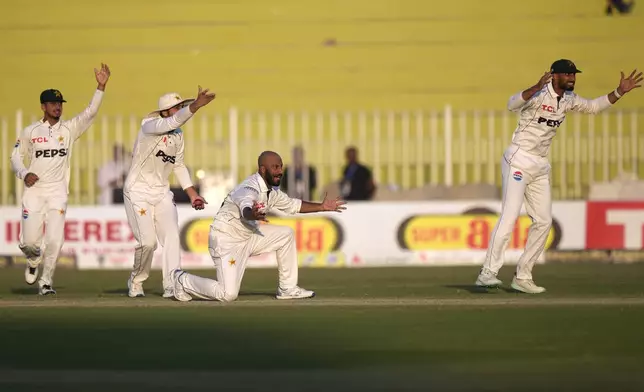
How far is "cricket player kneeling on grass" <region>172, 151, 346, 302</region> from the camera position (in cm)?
1088

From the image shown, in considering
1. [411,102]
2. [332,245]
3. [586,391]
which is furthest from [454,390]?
[411,102]

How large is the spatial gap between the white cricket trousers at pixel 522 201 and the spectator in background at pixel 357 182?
23.6 feet

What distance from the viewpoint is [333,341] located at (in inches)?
342

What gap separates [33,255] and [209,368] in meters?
5.76

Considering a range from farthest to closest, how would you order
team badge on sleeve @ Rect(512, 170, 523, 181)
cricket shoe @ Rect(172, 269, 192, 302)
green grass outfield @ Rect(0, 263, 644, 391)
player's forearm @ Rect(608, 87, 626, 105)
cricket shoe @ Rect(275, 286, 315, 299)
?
team badge on sleeve @ Rect(512, 170, 523, 181) < player's forearm @ Rect(608, 87, 626, 105) < cricket shoe @ Rect(275, 286, 315, 299) < cricket shoe @ Rect(172, 269, 192, 302) < green grass outfield @ Rect(0, 263, 644, 391)

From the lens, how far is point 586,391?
668 cm

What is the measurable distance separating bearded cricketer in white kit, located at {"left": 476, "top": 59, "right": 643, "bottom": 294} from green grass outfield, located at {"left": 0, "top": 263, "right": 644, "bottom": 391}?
461 mm

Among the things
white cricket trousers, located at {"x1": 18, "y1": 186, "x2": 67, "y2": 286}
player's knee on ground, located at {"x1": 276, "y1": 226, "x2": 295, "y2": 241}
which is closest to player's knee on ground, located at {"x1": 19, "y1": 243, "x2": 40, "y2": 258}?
white cricket trousers, located at {"x1": 18, "y1": 186, "x2": 67, "y2": 286}

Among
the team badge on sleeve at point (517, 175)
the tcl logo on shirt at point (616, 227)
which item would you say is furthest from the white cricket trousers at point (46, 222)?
the tcl logo on shirt at point (616, 227)

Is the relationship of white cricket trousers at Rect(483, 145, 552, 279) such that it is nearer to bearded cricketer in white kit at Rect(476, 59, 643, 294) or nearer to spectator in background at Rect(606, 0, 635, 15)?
bearded cricketer in white kit at Rect(476, 59, 643, 294)

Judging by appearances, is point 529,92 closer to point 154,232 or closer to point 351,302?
point 351,302

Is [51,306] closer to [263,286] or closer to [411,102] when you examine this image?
[263,286]

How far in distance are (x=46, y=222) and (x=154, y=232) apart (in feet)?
3.91

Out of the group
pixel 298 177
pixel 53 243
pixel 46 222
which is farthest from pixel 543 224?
pixel 298 177
